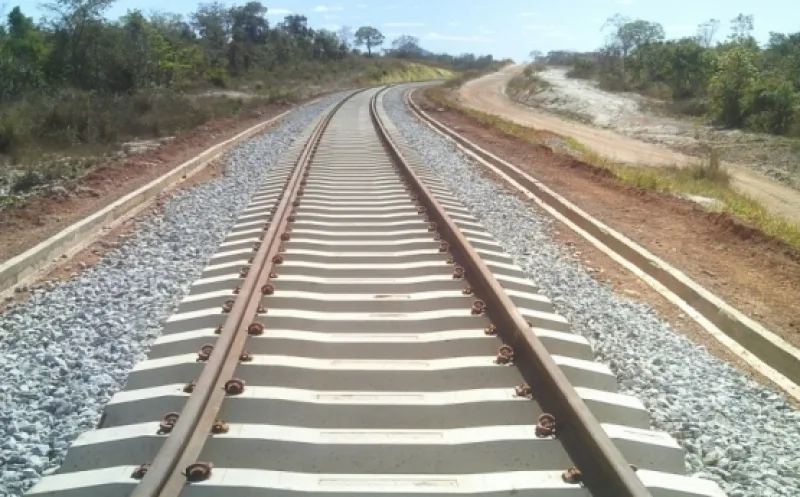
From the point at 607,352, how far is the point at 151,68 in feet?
120

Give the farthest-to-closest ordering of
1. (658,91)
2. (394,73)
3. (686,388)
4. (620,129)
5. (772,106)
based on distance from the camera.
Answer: (394,73), (658,91), (620,129), (772,106), (686,388)

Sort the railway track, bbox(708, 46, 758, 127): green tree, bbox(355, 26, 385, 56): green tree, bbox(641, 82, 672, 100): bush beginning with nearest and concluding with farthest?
the railway track → bbox(708, 46, 758, 127): green tree → bbox(641, 82, 672, 100): bush → bbox(355, 26, 385, 56): green tree

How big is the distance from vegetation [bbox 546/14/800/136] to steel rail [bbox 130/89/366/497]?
79.7 feet

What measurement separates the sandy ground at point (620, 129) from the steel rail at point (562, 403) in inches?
436

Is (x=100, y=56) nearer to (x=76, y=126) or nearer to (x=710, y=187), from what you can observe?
(x=76, y=126)

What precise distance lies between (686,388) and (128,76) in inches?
1430

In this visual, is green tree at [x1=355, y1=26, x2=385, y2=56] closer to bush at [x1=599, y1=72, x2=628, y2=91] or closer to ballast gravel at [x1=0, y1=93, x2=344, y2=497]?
bush at [x1=599, y1=72, x2=628, y2=91]

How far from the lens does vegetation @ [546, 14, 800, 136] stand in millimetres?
26172

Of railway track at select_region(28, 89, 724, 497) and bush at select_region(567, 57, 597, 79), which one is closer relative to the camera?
railway track at select_region(28, 89, 724, 497)

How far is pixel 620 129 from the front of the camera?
100ft

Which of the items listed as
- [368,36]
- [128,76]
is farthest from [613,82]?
[368,36]

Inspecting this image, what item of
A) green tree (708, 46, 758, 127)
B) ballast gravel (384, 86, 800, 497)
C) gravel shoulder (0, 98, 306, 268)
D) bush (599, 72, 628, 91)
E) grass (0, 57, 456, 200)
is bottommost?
ballast gravel (384, 86, 800, 497)

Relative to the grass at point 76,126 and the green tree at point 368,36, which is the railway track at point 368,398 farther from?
the green tree at point 368,36

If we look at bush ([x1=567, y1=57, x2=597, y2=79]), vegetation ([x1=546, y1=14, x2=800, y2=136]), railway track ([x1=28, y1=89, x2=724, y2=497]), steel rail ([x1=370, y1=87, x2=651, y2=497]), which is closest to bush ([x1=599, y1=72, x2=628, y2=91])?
vegetation ([x1=546, y1=14, x2=800, y2=136])
